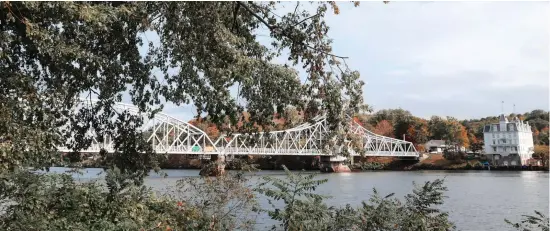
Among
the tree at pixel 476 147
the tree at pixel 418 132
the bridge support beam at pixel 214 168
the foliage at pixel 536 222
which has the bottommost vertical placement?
the foliage at pixel 536 222

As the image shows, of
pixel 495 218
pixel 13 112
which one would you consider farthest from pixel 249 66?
pixel 495 218

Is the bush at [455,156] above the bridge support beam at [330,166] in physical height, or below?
above

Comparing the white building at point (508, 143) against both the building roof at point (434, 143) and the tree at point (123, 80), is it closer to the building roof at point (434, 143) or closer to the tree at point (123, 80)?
the building roof at point (434, 143)

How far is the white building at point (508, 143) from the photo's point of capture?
77375 mm

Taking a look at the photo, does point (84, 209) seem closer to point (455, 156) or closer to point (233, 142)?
point (233, 142)

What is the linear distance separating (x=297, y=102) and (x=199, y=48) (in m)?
1.45

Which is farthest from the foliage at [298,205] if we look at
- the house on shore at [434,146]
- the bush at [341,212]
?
the house on shore at [434,146]

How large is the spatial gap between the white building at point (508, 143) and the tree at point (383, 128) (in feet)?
51.8

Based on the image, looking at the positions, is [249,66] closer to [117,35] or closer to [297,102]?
[297,102]

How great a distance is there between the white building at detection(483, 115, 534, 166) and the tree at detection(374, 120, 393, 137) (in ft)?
51.8

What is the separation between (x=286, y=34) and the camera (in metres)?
6.32

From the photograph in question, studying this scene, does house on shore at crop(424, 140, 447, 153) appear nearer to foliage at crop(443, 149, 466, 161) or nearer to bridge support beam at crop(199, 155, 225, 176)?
foliage at crop(443, 149, 466, 161)

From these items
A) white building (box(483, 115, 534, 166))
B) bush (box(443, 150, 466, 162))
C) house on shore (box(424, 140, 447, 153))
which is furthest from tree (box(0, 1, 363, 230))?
house on shore (box(424, 140, 447, 153))

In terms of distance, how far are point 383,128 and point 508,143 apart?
20.2m
